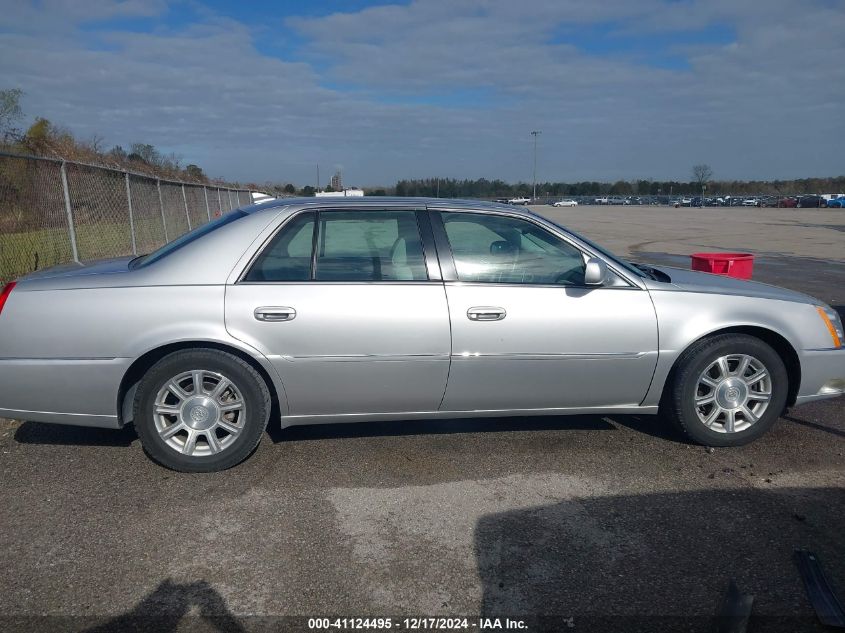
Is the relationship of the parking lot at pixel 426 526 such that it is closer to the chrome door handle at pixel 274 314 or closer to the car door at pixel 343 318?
the car door at pixel 343 318

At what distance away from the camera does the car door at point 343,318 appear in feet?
13.2

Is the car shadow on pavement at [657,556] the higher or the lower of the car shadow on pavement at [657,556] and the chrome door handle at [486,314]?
the lower

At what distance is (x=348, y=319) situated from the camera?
13.3ft

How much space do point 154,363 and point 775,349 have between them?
3.94 meters

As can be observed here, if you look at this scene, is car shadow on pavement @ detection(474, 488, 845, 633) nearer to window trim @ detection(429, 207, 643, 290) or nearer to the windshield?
window trim @ detection(429, 207, 643, 290)

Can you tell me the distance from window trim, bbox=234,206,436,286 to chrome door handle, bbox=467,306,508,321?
0.88ft

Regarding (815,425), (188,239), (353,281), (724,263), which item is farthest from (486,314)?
(724,263)

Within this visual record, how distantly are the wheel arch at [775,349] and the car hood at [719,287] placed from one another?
23 cm

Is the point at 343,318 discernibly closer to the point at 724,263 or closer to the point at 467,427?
the point at 467,427

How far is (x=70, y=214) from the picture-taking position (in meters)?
8.91

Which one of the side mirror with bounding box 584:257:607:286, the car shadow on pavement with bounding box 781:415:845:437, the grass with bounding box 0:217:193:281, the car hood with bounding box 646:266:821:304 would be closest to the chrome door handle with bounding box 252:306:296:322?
the side mirror with bounding box 584:257:607:286

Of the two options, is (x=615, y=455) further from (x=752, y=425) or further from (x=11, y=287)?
(x=11, y=287)

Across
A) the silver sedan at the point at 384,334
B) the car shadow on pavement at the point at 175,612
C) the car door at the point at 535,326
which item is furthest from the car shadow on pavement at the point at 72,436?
the car door at the point at 535,326

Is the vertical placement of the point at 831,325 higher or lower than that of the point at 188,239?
lower
